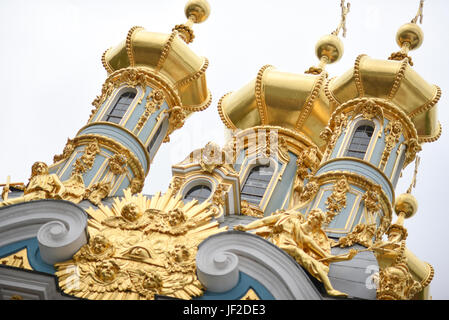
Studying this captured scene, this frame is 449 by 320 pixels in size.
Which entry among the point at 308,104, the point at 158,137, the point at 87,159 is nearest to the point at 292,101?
the point at 308,104

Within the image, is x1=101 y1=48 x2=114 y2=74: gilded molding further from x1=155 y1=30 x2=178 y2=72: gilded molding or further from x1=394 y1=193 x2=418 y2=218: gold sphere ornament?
x1=394 y1=193 x2=418 y2=218: gold sphere ornament

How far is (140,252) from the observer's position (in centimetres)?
1298

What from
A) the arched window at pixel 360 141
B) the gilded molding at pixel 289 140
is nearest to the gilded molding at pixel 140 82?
the gilded molding at pixel 289 140

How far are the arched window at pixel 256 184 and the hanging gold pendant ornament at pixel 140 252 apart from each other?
5.26m

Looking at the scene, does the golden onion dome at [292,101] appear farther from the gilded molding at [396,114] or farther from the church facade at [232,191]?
the gilded molding at [396,114]

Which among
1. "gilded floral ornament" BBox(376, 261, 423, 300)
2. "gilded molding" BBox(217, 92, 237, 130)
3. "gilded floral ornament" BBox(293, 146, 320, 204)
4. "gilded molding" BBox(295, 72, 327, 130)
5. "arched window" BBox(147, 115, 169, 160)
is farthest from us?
"gilded molding" BBox(217, 92, 237, 130)

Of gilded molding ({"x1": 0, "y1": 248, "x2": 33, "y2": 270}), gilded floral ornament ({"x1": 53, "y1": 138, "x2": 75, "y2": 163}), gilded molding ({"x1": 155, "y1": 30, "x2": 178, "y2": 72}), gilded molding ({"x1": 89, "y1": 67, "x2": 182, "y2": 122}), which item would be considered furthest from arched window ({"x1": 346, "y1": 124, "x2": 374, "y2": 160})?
gilded molding ({"x1": 0, "y1": 248, "x2": 33, "y2": 270})

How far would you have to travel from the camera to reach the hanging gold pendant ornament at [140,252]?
40.5 ft

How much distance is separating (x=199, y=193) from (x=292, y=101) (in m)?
5.24

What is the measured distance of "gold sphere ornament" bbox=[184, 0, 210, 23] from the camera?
24603 mm

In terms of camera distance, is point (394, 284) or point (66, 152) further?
point (66, 152)

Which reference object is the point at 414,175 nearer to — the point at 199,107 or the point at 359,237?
the point at 199,107

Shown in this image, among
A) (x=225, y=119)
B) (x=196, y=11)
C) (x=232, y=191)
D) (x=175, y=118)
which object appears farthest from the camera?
(x=196, y=11)

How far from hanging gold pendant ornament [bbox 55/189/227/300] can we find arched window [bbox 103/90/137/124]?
6217mm
